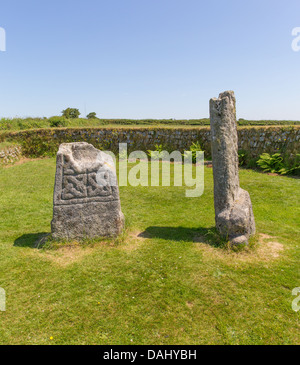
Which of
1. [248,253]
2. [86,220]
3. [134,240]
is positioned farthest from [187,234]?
[86,220]

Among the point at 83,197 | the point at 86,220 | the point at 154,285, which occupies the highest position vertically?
the point at 83,197

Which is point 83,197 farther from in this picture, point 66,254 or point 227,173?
point 227,173

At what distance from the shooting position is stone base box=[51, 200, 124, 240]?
544 centimetres

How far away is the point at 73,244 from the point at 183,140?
12354 millimetres

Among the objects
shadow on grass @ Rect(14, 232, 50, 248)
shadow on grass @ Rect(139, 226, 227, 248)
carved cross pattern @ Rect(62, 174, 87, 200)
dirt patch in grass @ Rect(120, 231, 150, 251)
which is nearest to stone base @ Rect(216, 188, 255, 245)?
shadow on grass @ Rect(139, 226, 227, 248)

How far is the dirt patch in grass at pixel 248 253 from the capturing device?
4.94m

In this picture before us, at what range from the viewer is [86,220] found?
5.54 metres

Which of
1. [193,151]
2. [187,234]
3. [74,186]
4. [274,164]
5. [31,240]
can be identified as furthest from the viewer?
[193,151]

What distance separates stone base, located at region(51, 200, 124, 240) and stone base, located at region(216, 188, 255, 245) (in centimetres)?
213

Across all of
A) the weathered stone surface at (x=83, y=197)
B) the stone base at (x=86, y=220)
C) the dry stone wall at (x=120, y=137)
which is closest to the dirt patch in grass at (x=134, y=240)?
the stone base at (x=86, y=220)

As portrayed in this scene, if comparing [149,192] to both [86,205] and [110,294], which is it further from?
[110,294]

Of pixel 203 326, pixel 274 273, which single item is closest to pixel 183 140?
pixel 274 273

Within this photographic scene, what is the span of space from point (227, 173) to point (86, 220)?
119 inches
